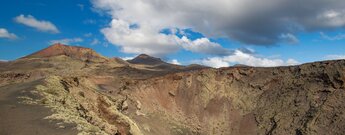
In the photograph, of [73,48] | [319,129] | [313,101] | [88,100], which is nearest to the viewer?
[88,100]

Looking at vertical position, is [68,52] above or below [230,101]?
above

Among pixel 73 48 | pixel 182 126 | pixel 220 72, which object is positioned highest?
pixel 73 48

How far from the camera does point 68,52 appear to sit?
561ft

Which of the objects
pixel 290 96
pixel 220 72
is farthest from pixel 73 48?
pixel 290 96

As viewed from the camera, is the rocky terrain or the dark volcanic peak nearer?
the rocky terrain

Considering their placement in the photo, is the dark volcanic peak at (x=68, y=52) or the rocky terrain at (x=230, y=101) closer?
the rocky terrain at (x=230, y=101)

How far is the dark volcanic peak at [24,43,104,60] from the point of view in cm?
16688

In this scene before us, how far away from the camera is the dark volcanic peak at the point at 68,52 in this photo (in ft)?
547

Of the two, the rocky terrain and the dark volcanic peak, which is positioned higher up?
the dark volcanic peak

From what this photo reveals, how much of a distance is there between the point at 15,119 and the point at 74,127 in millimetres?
4458

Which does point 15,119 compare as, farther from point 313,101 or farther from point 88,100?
point 313,101

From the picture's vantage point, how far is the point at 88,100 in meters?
37.1

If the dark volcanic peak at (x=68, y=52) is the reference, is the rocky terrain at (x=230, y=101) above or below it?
below

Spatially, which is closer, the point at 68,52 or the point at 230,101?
the point at 230,101
